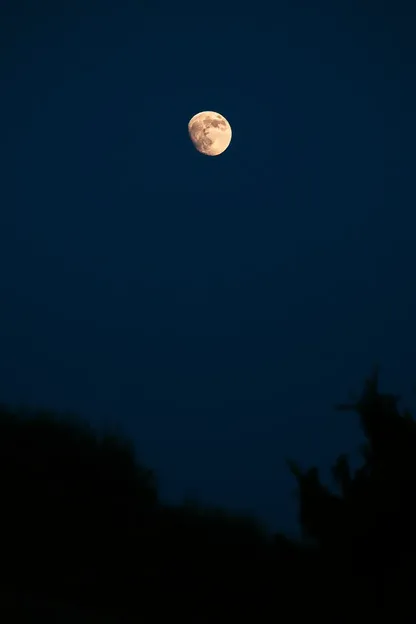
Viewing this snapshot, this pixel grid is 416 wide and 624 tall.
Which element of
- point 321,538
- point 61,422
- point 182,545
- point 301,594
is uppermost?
point 61,422

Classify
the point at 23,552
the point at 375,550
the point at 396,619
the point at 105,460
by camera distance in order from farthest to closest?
1. the point at 105,460
2. the point at 23,552
3. the point at 375,550
4. the point at 396,619

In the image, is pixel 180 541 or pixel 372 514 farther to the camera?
pixel 180 541

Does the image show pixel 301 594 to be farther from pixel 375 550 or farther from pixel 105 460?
pixel 105 460

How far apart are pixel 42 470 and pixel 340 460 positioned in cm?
590

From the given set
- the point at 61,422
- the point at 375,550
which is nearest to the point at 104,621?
the point at 375,550

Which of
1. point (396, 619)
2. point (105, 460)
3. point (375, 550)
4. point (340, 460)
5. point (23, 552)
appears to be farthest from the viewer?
point (105, 460)

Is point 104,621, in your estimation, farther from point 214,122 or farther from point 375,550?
point 214,122

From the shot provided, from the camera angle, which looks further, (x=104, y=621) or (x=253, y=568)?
(x=253, y=568)

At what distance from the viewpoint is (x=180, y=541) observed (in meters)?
13.8

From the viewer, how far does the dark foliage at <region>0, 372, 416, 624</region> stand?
991 centimetres

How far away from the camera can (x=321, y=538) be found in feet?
34.6

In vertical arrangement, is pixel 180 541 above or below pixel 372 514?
above

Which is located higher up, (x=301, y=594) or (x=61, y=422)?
(x=61, y=422)

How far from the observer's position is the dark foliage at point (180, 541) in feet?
32.5
